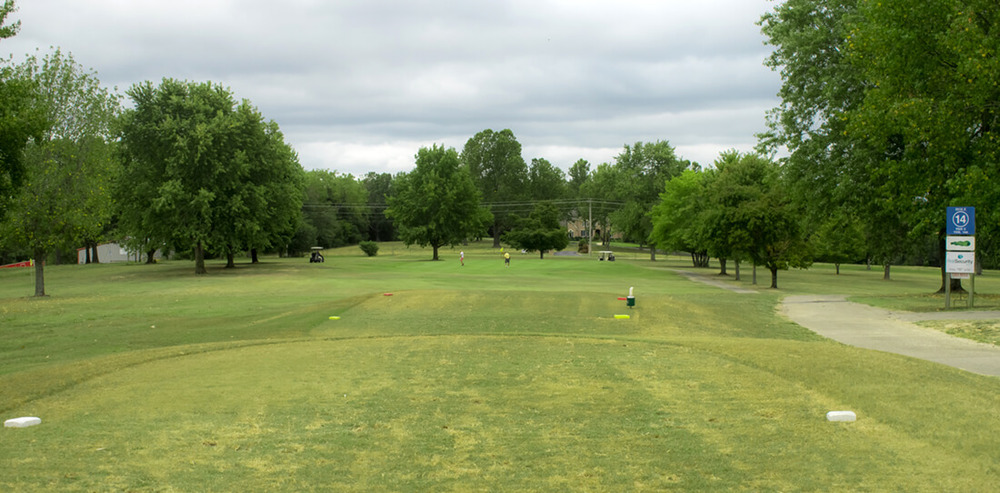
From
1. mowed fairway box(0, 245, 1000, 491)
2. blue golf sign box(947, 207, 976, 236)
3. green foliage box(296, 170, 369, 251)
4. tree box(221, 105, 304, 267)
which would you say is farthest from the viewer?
green foliage box(296, 170, 369, 251)

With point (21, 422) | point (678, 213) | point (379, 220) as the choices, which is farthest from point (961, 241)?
point (379, 220)

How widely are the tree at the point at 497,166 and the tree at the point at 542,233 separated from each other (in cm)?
3315

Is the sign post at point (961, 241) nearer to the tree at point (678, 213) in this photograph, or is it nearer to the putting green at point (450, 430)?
A: the putting green at point (450, 430)

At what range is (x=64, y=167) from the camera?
33.6 metres

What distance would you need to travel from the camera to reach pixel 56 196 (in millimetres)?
33438

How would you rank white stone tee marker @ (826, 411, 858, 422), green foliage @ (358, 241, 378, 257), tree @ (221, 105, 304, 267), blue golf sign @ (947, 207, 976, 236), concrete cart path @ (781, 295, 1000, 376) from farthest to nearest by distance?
green foliage @ (358, 241, 378, 257) → tree @ (221, 105, 304, 267) → blue golf sign @ (947, 207, 976, 236) → concrete cart path @ (781, 295, 1000, 376) → white stone tee marker @ (826, 411, 858, 422)

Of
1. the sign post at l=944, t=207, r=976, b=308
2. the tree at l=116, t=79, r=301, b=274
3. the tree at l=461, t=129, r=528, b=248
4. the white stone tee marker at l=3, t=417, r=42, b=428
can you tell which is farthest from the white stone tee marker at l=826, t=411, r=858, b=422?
the tree at l=461, t=129, r=528, b=248

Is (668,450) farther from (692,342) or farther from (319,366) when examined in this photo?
(692,342)

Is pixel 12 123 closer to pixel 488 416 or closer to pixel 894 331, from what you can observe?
pixel 488 416

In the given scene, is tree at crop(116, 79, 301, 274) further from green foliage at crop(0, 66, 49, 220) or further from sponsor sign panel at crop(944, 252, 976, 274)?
sponsor sign panel at crop(944, 252, 976, 274)

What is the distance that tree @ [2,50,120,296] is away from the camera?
32.7 metres

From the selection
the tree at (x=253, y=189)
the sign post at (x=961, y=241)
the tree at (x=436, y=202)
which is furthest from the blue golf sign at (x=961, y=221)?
the tree at (x=436, y=202)

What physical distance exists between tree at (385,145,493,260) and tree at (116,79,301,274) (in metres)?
30.5

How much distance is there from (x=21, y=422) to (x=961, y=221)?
24.1m
